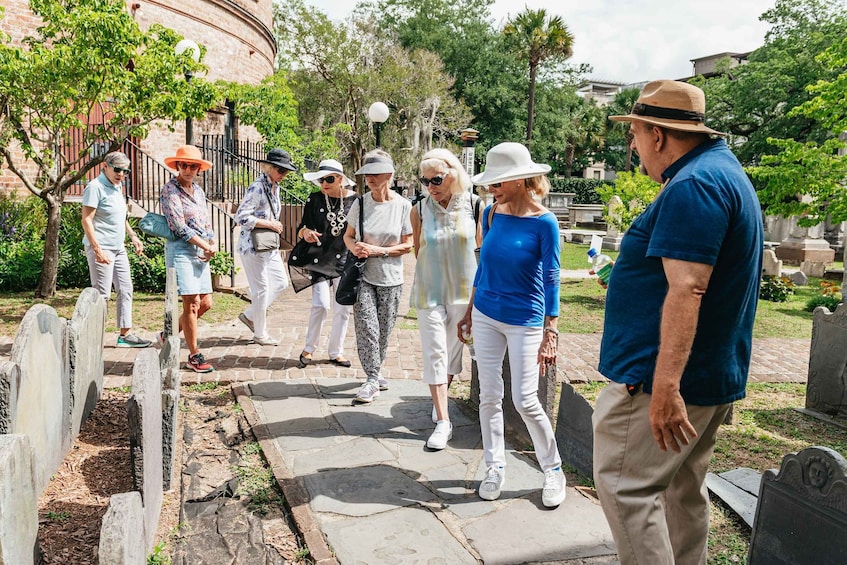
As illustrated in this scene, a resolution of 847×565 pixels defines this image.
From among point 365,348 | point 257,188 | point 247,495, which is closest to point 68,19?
point 257,188

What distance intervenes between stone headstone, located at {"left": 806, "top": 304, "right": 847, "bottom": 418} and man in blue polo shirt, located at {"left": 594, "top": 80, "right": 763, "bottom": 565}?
4.01 meters

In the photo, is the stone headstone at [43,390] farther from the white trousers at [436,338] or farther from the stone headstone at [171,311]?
the white trousers at [436,338]

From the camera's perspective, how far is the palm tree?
119 ft

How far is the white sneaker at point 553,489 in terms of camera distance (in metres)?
3.87

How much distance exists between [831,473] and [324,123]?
103 feet

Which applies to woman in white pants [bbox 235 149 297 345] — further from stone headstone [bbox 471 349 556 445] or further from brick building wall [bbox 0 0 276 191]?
brick building wall [bbox 0 0 276 191]

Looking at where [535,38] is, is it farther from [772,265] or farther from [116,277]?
[116,277]

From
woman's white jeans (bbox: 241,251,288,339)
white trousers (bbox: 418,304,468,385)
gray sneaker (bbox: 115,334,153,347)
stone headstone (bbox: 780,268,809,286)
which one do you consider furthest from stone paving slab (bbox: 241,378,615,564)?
stone headstone (bbox: 780,268,809,286)

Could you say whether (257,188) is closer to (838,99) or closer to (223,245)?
(223,245)

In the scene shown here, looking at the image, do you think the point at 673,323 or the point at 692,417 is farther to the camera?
the point at 692,417

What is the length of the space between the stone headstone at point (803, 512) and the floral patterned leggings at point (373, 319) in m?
3.17

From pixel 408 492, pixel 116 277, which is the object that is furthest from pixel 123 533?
pixel 116 277

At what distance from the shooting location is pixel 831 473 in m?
2.70

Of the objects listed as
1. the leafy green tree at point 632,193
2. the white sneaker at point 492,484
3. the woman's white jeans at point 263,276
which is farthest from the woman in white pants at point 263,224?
the leafy green tree at point 632,193
